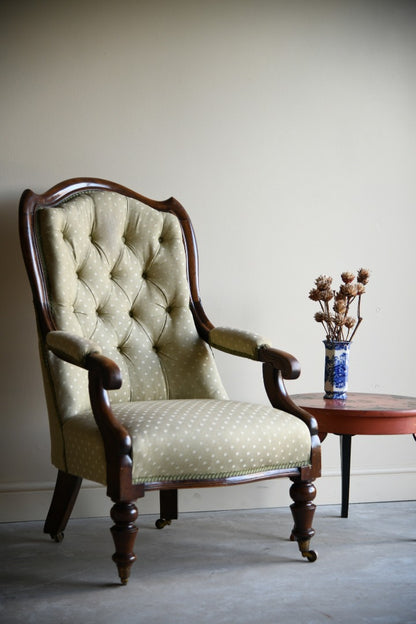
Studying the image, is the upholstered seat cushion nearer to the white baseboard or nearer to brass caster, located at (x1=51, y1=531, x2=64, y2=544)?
brass caster, located at (x1=51, y1=531, x2=64, y2=544)

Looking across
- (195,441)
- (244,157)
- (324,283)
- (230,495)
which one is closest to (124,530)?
(195,441)

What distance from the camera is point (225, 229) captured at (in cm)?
276

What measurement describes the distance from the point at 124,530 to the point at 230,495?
101 centimetres

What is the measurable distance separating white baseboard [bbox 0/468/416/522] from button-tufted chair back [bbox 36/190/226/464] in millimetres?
548

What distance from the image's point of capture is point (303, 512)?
6.66 feet

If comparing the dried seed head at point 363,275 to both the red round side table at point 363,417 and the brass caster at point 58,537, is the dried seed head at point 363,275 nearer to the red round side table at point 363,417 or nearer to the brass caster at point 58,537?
the red round side table at point 363,417

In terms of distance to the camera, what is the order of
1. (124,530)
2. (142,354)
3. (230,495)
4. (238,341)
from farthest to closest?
(230,495) → (142,354) → (238,341) → (124,530)

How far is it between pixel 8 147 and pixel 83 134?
0.27 m

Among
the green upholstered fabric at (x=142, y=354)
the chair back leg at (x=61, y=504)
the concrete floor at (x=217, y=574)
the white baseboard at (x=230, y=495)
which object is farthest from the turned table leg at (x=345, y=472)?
the chair back leg at (x=61, y=504)

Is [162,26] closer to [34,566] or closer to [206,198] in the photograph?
[206,198]

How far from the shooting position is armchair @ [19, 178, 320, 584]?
1.79m

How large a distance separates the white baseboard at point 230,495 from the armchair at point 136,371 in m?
0.26

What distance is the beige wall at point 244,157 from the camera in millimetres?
2584

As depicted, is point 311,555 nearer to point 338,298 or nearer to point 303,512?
point 303,512
